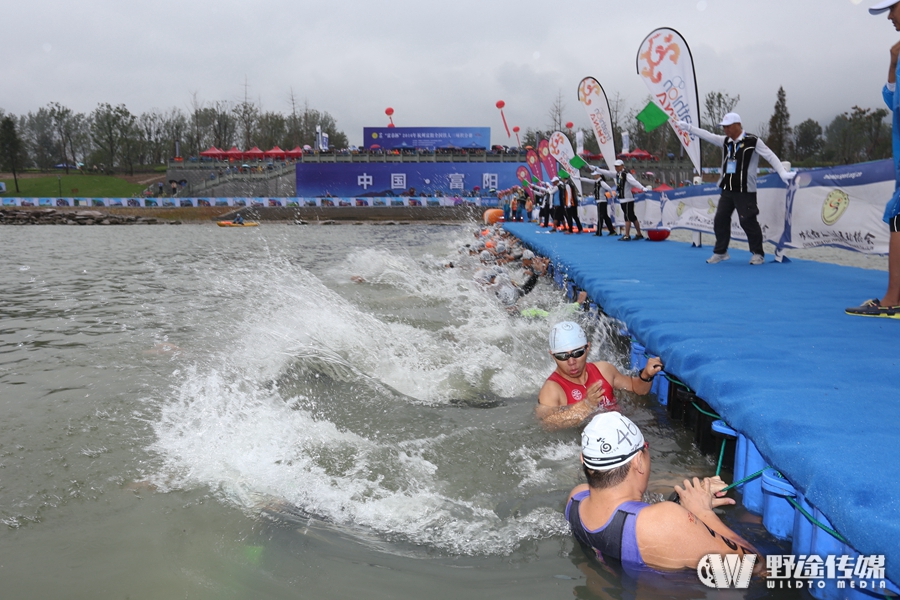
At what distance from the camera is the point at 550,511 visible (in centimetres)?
352

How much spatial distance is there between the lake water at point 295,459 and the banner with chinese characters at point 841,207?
2788 millimetres

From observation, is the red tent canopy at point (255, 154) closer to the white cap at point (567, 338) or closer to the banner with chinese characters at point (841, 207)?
the banner with chinese characters at point (841, 207)

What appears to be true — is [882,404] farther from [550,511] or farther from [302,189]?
[302,189]

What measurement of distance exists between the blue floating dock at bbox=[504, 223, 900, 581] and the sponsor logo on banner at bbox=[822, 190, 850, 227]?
2.07ft

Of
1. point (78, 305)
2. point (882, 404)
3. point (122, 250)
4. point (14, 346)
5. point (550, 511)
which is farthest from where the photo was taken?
point (122, 250)

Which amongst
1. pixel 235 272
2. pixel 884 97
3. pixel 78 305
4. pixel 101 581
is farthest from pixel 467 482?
pixel 235 272

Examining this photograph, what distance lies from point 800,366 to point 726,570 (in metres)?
1.35

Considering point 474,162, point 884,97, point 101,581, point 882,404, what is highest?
point 474,162

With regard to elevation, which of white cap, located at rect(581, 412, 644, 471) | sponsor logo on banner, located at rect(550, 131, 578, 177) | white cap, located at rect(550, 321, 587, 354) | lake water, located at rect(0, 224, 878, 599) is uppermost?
sponsor logo on banner, located at rect(550, 131, 578, 177)

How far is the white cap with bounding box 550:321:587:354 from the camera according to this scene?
4.49 m

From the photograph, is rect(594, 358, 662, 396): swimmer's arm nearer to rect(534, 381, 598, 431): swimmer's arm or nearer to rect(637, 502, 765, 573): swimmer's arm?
rect(534, 381, 598, 431): swimmer's arm

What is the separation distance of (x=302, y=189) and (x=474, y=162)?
52.7 ft

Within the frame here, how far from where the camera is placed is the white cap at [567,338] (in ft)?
14.7

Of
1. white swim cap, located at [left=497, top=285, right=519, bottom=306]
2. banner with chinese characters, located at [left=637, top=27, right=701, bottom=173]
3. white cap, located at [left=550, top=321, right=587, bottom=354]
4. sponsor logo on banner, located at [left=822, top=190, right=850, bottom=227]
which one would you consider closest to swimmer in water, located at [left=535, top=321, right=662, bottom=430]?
white cap, located at [left=550, top=321, right=587, bottom=354]
